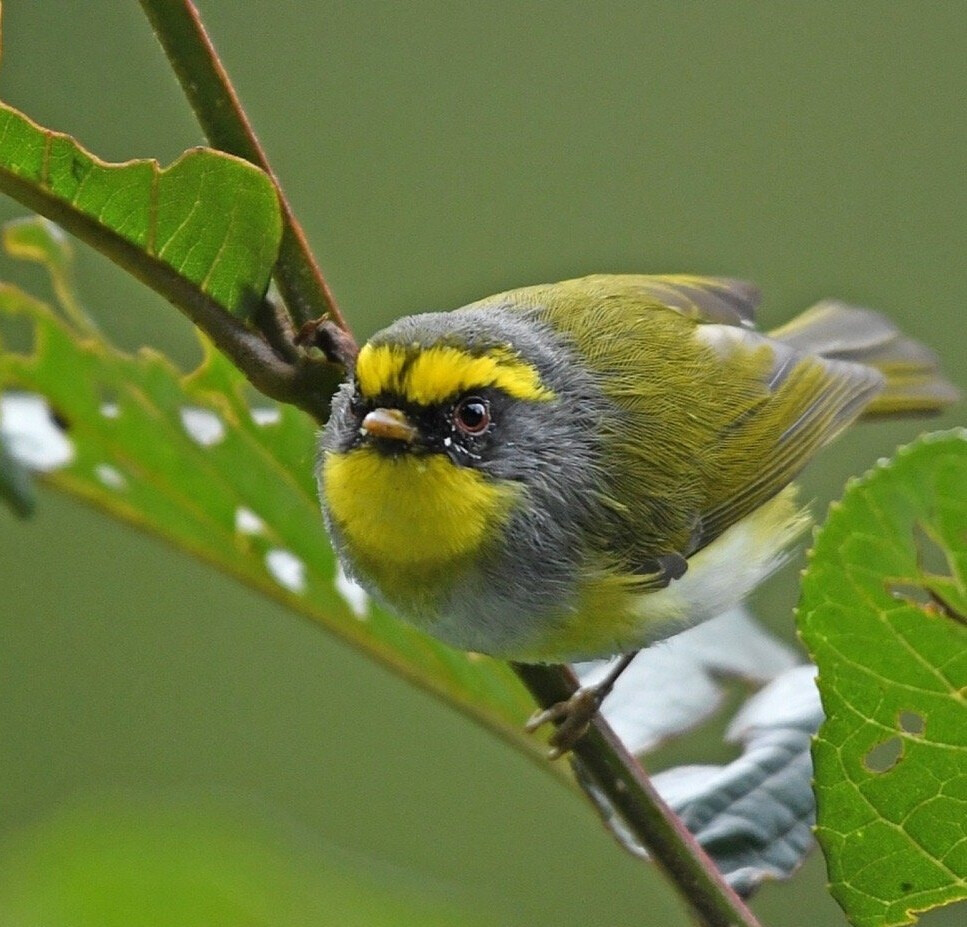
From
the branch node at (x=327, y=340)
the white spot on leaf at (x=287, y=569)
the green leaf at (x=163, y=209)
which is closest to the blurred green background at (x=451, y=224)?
the white spot on leaf at (x=287, y=569)

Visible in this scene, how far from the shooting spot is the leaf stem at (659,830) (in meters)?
1.57

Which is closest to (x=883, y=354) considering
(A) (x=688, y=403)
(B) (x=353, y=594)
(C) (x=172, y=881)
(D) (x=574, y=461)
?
(A) (x=688, y=403)

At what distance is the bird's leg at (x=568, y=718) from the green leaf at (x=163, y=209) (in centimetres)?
62

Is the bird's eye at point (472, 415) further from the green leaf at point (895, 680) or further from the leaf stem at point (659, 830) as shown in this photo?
the green leaf at point (895, 680)

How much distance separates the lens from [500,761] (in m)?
7.04

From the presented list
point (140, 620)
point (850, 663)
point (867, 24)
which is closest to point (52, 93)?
point (140, 620)

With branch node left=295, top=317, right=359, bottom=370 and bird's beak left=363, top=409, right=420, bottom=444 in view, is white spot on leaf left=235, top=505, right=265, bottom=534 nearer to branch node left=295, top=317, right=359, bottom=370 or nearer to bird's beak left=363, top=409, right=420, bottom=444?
bird's beak left=363, top=409, right=420, bottom=444

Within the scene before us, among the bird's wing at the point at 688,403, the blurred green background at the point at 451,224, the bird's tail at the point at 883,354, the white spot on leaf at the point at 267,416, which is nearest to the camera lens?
the white spot on leaf at the point at 267,416

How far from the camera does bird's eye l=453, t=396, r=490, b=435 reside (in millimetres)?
2250

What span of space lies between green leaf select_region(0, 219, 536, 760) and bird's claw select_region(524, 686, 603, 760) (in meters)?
0.13

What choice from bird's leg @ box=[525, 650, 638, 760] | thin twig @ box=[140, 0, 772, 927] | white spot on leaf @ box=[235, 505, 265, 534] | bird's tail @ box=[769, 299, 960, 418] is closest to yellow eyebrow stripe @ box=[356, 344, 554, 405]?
white spot on leaf @ box=[235, 505, 265, 534]

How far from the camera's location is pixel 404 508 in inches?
88.0

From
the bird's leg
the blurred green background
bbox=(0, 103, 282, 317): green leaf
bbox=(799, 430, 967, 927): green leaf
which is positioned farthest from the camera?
the blurred green background

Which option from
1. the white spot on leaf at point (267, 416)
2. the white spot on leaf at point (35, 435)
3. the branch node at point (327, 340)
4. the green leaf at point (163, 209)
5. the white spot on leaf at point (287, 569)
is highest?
the green leaf at point (163, 209)
